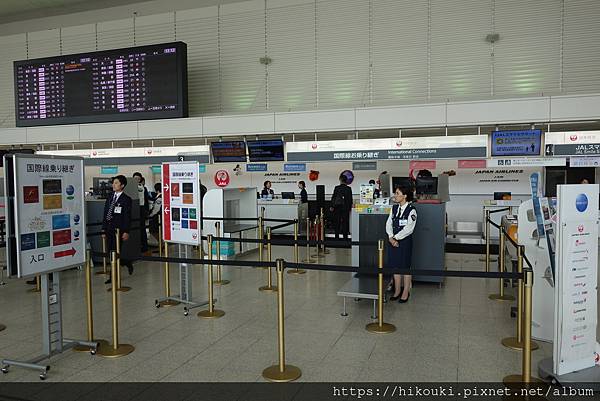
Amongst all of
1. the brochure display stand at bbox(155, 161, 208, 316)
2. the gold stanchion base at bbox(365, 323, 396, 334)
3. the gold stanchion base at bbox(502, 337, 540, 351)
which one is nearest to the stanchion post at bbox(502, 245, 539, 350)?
the gold stanchion base at bbox(502, 337, 540, 351)

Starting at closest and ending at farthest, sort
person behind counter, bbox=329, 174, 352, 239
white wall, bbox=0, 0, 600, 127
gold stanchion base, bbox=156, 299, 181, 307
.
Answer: gold stanchion base, bbox=156, 299, 181, 307 → white wall, bbox=0, 0, 600, 127 → person behind counter, bbox=329, 174, 352, 239

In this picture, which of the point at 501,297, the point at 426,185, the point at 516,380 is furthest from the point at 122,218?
the point at 516,380

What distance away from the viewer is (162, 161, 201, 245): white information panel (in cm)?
611

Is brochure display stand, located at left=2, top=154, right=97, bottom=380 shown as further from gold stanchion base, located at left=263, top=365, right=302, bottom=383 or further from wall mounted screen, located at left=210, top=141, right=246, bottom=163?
wall mounted screen, located at left=210, top=141, right=246, bottom=163

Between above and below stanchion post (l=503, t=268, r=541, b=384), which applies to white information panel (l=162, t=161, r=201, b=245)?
above

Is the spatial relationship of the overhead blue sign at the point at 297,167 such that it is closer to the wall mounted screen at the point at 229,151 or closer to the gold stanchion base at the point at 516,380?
the wall mounted screen at the point at 229,151

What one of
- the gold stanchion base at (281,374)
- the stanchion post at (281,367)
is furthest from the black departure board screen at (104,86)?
the gold stanchion base at (281,374)

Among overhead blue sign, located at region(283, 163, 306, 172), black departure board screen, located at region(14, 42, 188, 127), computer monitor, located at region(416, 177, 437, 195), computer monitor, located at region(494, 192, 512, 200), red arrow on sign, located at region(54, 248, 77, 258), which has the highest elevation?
black departure board screen, located at region(14, 42, 188, 127)

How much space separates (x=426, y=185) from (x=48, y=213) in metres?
6.48

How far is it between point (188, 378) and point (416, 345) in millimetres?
2280

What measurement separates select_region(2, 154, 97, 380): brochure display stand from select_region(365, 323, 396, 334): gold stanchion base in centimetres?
291

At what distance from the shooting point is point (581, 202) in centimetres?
369

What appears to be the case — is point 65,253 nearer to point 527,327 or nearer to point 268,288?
point 268,288

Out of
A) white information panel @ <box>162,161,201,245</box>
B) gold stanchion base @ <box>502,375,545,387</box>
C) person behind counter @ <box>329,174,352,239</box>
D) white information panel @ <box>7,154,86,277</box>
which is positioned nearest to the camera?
gold stanchion base @ <box>502,375,545,387</box>
